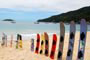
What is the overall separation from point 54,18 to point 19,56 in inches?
4265

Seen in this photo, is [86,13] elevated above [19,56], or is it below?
above

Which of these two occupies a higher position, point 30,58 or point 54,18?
point 54,18

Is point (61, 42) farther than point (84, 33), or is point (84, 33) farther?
point (61, 42)

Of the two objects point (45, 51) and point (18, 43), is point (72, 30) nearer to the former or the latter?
point (45, 51)

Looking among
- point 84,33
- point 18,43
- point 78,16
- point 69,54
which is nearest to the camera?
point 84,33

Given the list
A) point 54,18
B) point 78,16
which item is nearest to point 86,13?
point 78,16

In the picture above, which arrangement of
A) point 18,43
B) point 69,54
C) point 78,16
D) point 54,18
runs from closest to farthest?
1. point 69,54
2. point 18,43
3. point 78,16
4. point 54,18

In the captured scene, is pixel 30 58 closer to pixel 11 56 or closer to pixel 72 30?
pixel 11 56

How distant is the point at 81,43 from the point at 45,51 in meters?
2.75

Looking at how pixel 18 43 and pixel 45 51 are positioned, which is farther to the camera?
pixel 18 43

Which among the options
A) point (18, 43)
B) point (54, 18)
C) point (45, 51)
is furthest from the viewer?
point (54, 18)

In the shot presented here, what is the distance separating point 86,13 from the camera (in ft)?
321

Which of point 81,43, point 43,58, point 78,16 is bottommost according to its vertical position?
point 43,58

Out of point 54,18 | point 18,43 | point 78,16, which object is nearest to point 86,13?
point 78,16
